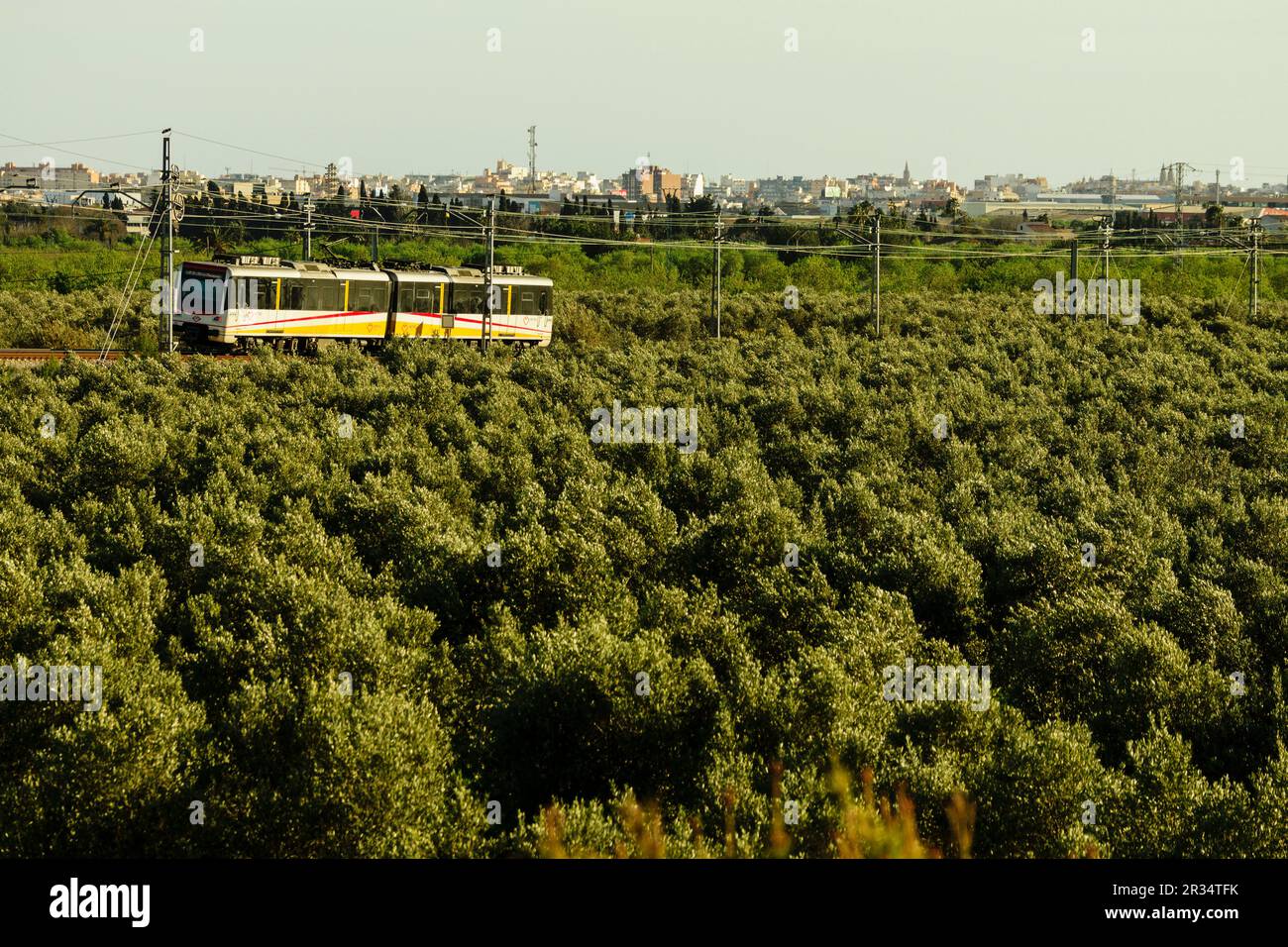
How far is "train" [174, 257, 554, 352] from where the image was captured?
138 feet

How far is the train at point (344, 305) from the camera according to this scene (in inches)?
1658

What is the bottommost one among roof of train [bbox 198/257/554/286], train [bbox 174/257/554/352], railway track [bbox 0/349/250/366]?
railway track [bbox 0/349/250/366]

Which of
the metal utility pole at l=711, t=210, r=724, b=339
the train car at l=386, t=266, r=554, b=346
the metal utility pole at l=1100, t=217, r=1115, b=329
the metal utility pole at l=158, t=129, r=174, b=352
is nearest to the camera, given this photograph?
the metal utility pole at l=158, t=129, r=174, b=352

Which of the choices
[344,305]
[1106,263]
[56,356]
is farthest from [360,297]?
[1106,263]

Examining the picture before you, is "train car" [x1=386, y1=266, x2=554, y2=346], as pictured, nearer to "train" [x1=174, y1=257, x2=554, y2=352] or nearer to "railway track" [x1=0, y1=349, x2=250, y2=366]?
"train" [x1=174, y1=257, x2=554, y2=352]

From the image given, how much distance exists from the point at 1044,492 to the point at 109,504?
61.6 ft

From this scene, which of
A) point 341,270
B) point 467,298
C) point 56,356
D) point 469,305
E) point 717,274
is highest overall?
point 717,274

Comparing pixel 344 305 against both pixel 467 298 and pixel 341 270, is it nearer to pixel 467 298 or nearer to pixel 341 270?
pixel 341 270

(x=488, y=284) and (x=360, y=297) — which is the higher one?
(x=488, y=284)

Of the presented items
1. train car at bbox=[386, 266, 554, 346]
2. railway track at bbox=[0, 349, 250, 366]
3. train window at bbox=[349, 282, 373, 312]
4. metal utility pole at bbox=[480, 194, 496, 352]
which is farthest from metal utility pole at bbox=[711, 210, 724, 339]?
railway track at bbox=[0, 349, 250, 366]

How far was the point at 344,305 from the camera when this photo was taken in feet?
149

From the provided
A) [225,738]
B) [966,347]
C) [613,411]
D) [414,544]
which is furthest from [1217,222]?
[225,738]

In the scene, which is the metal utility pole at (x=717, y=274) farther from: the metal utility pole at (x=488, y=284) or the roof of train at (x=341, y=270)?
the metal utility pole at (x=488, y=284)

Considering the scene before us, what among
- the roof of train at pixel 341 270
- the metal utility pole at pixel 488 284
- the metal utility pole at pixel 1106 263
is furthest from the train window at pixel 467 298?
the metal utility pole at pixel 1106 263
